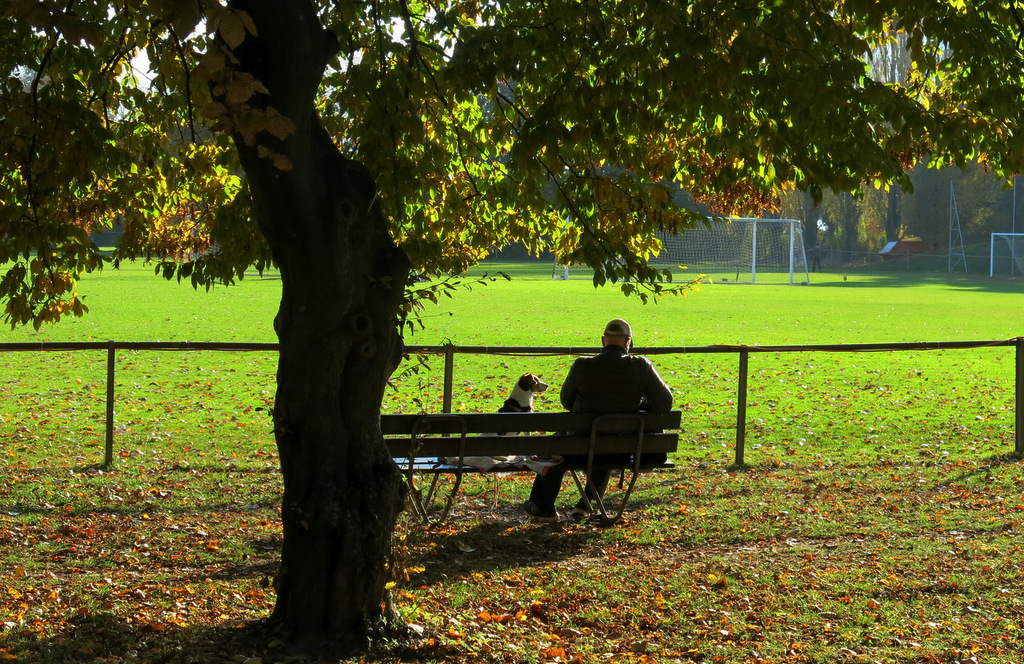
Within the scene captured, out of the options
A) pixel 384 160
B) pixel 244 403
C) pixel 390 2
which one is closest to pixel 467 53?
pixel 384 160

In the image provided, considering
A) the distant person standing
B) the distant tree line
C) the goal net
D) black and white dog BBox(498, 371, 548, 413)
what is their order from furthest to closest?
the distant person standing, the distant tree line, the goal net, black and white dog BBox(498, 371, 548, 413)

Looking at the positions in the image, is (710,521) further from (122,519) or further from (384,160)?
(122,519)

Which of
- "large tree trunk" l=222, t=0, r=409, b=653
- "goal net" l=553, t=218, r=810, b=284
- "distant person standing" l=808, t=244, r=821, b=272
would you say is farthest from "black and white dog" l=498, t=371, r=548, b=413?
"distant person standing" l=808, t=244, r=821, b=272

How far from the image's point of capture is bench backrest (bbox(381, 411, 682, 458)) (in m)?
7.12

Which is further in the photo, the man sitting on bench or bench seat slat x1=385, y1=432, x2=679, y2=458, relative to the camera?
the man sitting on bench

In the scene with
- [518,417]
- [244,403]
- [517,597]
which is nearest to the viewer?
[517,597]

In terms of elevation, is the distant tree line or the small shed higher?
the distant tree line

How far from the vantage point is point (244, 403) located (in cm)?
1445

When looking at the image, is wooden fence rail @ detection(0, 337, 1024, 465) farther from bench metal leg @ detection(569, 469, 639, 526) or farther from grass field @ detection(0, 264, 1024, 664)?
bench metal leg @ detection(569, 469, 639, 526)

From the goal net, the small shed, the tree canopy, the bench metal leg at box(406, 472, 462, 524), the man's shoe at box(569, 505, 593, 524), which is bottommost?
the man's shoe at box(569, 505, 593, 524)

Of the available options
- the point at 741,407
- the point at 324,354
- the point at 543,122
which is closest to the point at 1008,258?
the point at 741,407

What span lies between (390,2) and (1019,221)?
8725 centimetres

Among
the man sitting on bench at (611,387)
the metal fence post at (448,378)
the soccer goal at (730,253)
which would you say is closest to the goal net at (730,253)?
the soccer goal at (730,253)

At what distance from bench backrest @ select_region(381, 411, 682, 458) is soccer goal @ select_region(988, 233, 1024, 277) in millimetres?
69147
